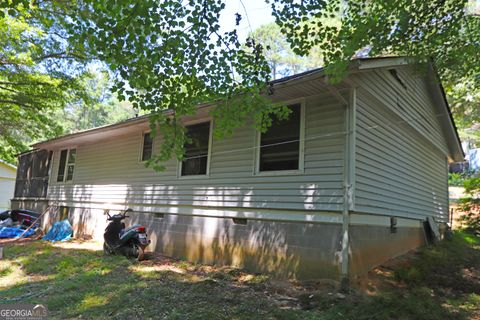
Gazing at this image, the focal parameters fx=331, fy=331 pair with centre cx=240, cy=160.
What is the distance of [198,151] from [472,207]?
1166 cm

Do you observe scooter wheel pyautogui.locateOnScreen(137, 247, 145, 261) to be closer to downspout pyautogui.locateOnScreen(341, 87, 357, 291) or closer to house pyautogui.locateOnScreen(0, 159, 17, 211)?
downspout pyautogui.locateOnScreen(341, 87, 357, 291)

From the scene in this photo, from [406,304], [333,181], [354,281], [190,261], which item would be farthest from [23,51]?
[406,304]

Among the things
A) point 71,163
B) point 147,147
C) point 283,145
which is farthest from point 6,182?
point 283,145

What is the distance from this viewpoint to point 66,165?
43.7 ft

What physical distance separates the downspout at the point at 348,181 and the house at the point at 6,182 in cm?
2588

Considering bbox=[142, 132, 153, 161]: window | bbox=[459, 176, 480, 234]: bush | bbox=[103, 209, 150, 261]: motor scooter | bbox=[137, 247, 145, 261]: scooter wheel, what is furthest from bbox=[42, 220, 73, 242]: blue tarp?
bbox=[459, 176, 480, 234]: bush

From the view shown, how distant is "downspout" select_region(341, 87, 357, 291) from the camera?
17.2ft

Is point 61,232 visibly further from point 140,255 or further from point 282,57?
point 282,57

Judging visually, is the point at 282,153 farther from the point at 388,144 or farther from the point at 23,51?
the point at 23,51

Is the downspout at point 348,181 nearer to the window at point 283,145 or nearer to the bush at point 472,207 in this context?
the window at point 283,145

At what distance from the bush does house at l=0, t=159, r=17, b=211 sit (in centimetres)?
2784

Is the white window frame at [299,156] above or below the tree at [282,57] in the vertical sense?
below

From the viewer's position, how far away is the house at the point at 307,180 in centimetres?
563

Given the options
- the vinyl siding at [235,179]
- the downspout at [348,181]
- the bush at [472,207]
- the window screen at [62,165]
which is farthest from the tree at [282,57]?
the downspout at [348,181]
